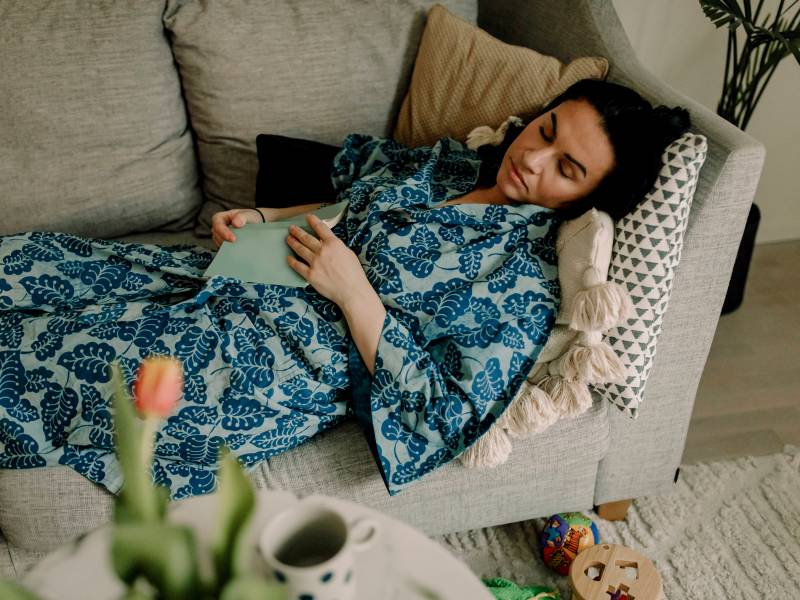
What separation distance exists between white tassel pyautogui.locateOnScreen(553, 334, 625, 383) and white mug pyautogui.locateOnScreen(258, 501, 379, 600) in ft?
2.01

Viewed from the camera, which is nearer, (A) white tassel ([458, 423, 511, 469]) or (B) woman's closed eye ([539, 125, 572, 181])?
(A) white tassel ([458, 423, 511, 469])

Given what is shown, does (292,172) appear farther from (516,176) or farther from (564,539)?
(564,539)

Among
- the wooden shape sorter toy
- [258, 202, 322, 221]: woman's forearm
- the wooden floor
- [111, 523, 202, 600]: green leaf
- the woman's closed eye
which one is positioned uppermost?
[111, 523, 202, 600]: green leaf

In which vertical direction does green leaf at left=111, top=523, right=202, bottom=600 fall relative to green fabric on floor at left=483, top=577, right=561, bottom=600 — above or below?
above

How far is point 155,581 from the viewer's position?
1.60 ft

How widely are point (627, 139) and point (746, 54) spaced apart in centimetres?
77

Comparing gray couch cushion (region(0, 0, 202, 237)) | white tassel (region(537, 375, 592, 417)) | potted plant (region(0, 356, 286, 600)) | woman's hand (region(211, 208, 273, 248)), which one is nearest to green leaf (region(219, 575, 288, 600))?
potted plant (region(0, 356, 286, 600))

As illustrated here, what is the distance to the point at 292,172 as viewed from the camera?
153 centimetres

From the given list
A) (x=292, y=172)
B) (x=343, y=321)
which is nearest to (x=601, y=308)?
(x=343, y=321)

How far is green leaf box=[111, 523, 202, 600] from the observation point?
473mm

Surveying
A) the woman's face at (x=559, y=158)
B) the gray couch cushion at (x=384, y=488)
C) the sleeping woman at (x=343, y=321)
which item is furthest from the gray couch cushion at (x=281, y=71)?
the gray couch cushion at (x=384, y=488)

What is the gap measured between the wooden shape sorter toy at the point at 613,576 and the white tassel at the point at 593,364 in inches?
12.0

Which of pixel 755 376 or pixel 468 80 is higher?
pixel 468 80

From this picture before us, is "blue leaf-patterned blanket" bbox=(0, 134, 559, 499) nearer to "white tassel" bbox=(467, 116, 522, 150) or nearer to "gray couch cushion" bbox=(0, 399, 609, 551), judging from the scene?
"gray couch cushion" bbox=(0, 399, 609, 551)
